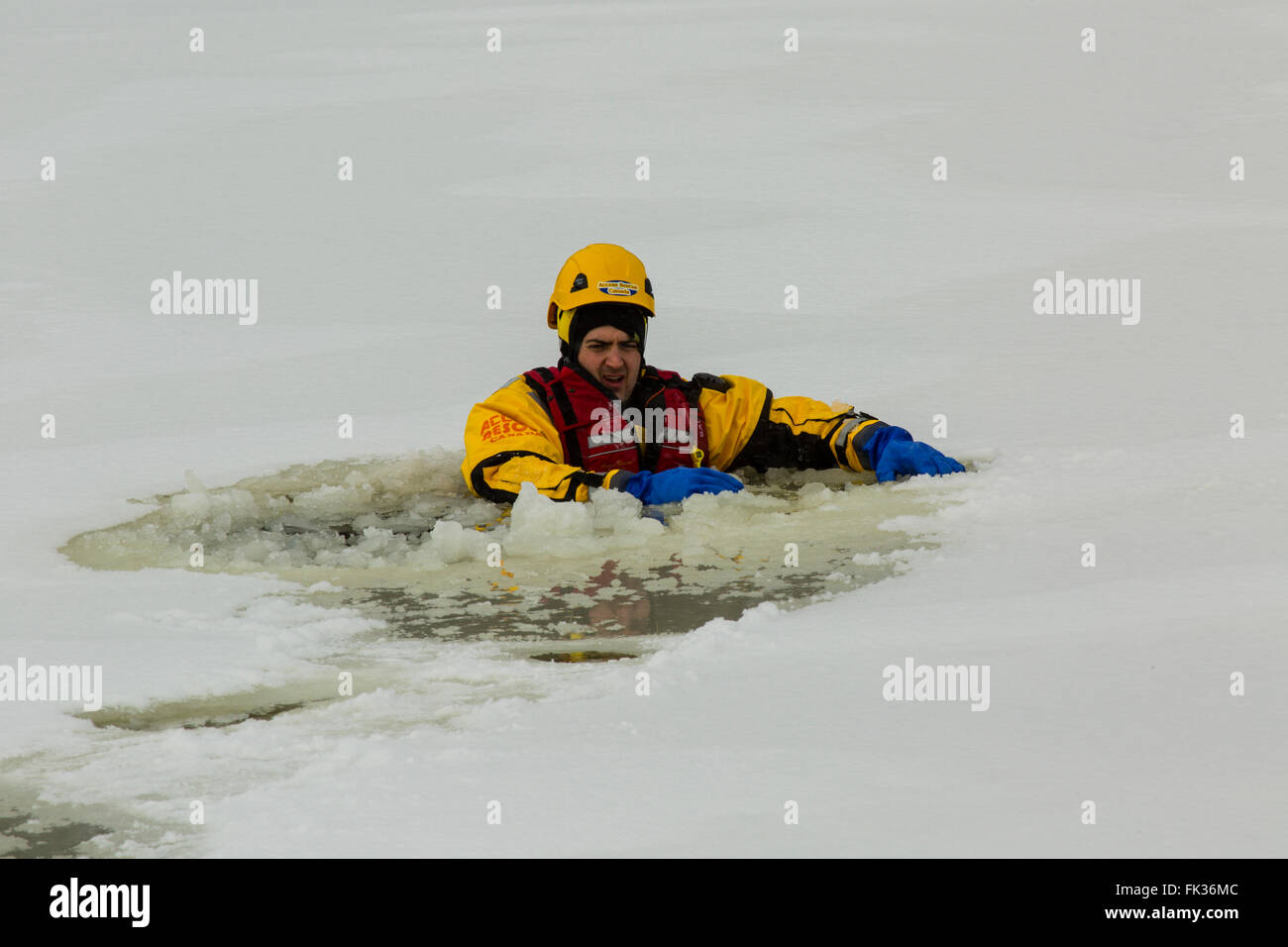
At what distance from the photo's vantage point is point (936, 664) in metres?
3.22

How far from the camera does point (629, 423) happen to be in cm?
547

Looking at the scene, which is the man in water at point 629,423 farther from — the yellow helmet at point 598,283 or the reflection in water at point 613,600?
the reflection in water at point 613,600

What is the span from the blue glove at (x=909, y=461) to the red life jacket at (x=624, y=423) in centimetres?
71

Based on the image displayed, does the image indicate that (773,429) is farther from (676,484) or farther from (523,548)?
(523,548)

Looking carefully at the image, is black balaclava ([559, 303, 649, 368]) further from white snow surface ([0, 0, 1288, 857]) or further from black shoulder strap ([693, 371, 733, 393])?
white snow surface ([0, 0, 1288, 857])

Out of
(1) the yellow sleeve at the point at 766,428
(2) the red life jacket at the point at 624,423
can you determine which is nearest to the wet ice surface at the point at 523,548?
(1) the yellow sleeve at the point at 766,428

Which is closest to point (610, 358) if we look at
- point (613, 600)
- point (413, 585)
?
point (413, 585)

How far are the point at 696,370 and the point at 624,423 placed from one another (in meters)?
1.68

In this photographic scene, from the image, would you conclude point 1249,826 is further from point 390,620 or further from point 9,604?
point 9,604

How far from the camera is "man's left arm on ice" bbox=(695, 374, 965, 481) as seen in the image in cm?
555

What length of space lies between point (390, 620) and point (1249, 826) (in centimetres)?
218

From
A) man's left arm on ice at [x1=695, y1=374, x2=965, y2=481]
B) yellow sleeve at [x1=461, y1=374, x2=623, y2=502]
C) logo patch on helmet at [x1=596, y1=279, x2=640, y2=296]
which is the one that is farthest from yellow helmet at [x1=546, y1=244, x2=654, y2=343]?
man's left arm on ice at [x1=695, y1=374, x2=965, y2=481]

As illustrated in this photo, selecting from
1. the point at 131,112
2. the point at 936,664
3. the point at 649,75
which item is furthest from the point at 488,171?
the point at 936,664

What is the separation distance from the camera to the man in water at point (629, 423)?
509cm
